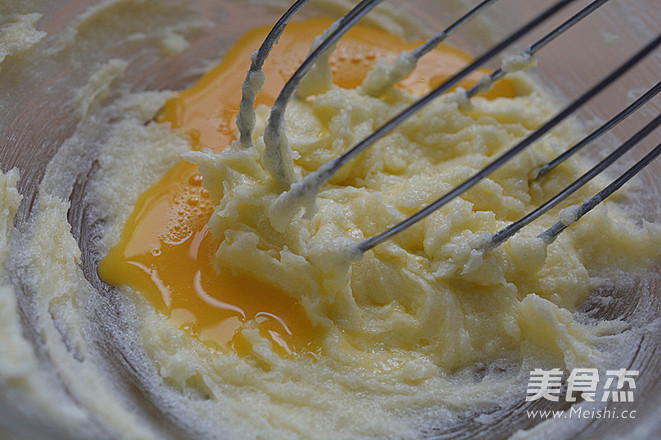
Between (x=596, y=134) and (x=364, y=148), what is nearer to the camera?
(x=364, y=148)

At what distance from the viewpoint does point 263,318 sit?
1146 millimetres

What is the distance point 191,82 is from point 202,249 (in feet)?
2.06

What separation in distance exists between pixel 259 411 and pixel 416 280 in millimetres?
375

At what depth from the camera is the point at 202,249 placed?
123 centimetres

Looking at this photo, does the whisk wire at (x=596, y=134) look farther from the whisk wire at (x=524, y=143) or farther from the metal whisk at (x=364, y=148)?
the whisk wire at (x=524, y=143)

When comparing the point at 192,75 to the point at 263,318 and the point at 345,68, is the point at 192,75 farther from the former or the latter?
the point at 263,318

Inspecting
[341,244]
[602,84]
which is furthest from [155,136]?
[602,84]

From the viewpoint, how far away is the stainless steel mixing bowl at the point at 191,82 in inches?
40.8

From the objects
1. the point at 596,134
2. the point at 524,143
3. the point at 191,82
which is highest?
the point at 191,82

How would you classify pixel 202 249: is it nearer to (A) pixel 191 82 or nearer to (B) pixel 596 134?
(A) pixel 191 82

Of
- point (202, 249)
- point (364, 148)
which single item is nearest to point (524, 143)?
point (364, 148)

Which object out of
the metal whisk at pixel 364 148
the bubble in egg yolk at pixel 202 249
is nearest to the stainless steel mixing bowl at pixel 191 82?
the bubble in egg yolk at pixel 202 249

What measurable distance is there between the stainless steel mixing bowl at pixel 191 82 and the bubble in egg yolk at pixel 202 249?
0.29 feet

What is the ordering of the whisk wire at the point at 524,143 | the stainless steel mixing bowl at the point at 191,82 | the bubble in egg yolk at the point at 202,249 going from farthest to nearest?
the bubble in egg yolk at the point at 202,249 < the stainless steel mixing bowl at the point at 191,82 < the whisk wire at the point at 524,143
